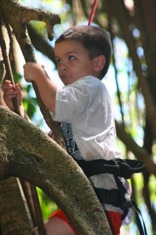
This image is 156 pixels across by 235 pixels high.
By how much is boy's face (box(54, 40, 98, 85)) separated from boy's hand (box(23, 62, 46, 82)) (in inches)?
5.4

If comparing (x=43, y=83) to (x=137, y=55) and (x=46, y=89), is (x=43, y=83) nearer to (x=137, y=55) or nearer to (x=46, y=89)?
(x=46, y=89)

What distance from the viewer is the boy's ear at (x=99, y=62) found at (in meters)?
2.16

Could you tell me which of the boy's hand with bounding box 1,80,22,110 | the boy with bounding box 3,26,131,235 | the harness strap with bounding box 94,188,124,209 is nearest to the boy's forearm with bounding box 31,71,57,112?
the boy with bounding box 3,26,131,235

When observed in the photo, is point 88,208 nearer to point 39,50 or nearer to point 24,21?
point 24,21

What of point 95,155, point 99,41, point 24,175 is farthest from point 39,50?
point 24,175

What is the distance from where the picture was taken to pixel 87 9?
14.1 feet

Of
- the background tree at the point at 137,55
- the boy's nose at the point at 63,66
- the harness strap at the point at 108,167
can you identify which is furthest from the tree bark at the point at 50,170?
the background tree at the point at 137,55

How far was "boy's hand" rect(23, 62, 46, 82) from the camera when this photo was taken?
1979 mm

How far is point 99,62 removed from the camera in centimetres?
216

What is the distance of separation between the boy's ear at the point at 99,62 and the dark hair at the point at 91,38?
0.03 ft

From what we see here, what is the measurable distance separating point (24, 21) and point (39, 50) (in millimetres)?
1829

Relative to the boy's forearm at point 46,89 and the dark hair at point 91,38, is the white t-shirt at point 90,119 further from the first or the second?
the dark hair at point 91,38

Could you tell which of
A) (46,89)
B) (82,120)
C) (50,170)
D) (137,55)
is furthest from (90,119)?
(137,55)

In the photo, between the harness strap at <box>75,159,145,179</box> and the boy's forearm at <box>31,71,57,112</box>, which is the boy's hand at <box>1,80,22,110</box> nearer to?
the boy's forearm at <box>31,71,57,112</box>
